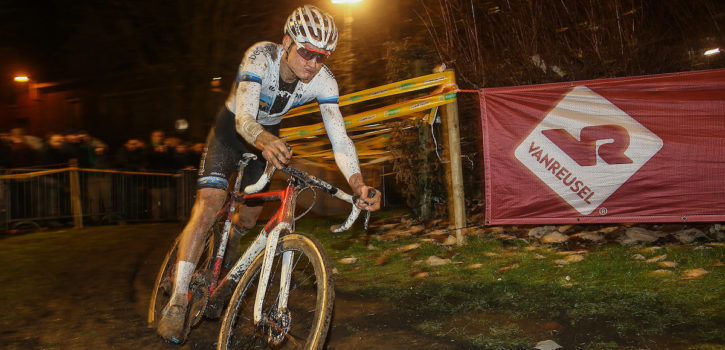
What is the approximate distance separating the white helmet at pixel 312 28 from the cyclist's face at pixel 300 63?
A: 0.12m

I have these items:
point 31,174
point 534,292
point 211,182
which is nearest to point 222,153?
point 211,182

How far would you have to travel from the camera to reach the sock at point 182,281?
3.68 metres

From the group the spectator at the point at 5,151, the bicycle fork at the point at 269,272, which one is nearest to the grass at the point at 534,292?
the bicycle fork at the point at 269,272

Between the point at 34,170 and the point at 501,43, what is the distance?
10.3 meters

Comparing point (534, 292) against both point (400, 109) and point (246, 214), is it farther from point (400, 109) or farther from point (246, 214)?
point (400, 109)

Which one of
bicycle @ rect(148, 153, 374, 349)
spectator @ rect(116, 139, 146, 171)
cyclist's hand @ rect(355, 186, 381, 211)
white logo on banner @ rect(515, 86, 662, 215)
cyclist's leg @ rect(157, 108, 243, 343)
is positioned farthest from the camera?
spectator @ rect(116, 139, 146, 171)

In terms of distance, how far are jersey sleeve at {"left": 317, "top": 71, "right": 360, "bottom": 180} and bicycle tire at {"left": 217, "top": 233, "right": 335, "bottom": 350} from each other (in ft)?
2.24

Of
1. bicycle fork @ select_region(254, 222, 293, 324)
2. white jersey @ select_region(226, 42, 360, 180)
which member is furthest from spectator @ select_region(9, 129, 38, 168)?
bicycle fork @ select_region(254, 222, 293, 324)

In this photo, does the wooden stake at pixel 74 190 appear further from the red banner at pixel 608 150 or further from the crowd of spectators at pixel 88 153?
the red banner at pixel 608 150

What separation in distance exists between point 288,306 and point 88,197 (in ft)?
37.4

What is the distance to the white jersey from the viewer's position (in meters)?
3.55

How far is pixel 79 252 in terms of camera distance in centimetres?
850

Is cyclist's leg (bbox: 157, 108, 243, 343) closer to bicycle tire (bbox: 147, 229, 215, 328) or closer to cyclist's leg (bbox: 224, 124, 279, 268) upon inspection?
cyclist's leg (bbox: 224, 124, 279, 268)

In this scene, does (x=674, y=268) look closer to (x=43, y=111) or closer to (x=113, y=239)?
(x=113, y=239)
